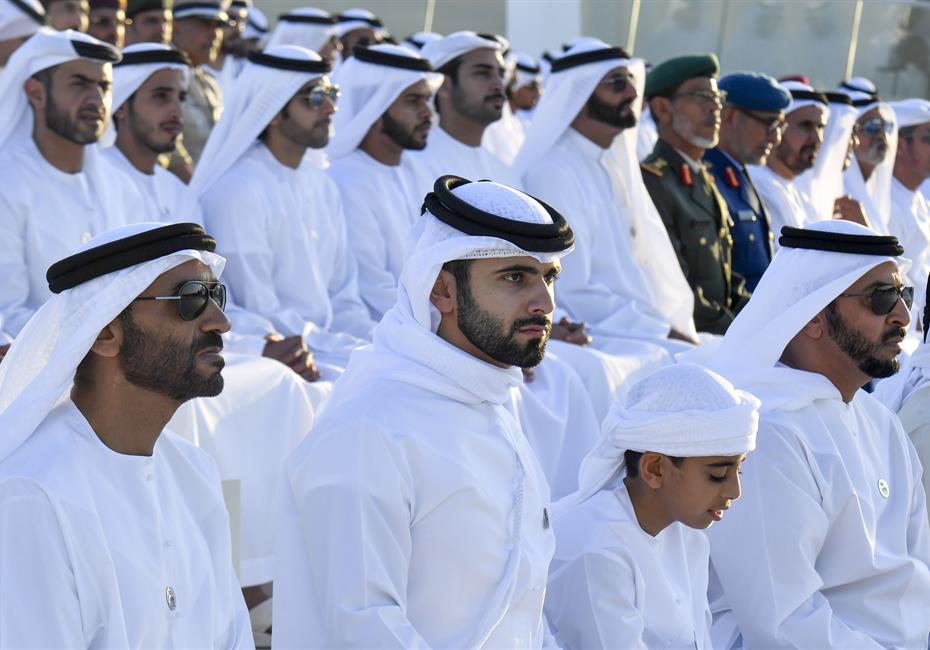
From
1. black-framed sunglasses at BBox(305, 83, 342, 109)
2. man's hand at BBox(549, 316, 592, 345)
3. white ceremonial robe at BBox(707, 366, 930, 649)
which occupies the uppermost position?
black-framed sunglasses at BBox(305, 83, 342, 109)

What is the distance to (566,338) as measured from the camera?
284 inches

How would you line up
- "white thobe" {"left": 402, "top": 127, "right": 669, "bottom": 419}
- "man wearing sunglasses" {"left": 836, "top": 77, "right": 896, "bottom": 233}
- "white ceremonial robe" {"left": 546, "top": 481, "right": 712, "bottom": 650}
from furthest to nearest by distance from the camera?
"man wearing sunglasses" {"left": 836, "top": 77, "right": 896, "bottom": 233}
"white thobe" {"left": 402, "top": 127, "right": 669, "bottom": 419}
"white ceremonial robe" {"left": 546, "top": 481, "right": 712, "bottom": 650}

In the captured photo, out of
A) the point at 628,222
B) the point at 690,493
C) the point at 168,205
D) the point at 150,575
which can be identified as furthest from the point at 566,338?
the point at 150,575

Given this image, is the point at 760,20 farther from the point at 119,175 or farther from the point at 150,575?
the point at 150,575

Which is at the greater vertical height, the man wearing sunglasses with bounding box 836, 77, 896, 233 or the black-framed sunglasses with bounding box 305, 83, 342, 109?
the black-framed sunglasses with bounding box 305, 83, 342, 109

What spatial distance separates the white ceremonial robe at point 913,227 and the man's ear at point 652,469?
20.8 ft

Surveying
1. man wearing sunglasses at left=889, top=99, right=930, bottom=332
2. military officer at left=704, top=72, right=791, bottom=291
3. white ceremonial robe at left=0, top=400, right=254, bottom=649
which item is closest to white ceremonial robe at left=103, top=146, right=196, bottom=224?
military officer at left=704, top=72, right=791, bottom=291

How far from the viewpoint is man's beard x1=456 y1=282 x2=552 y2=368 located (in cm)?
387

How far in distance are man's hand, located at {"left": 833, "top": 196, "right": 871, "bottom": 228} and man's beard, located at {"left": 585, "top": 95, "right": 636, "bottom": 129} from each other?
197cm

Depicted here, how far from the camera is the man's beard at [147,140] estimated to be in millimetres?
7320

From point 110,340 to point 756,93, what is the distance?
19.2 feet

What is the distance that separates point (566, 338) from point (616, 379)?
0.28m

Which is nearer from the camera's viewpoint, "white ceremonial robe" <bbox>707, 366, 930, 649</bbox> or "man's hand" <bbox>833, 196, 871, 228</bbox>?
"white ceremonial robe" <bbox>707, 366, 930, 649</bbox>

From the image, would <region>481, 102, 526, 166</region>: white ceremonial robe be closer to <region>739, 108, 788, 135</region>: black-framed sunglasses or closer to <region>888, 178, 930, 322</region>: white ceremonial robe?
<region>739, 108, 788, 135</region>: black-framed sunglasses
